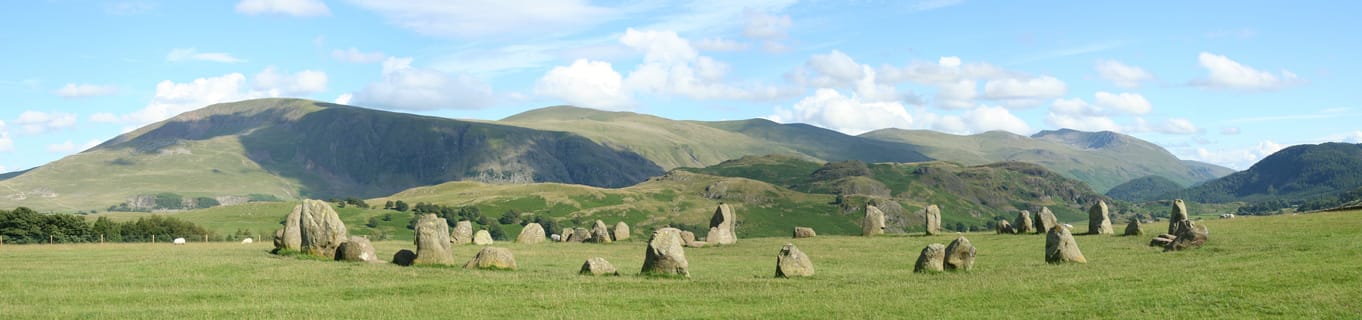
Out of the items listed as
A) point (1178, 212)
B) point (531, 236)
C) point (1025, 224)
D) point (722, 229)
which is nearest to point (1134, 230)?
point (1178, 212)

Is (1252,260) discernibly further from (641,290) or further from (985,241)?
(985,241)

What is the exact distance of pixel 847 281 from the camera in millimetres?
35125

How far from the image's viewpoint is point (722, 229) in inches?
2724

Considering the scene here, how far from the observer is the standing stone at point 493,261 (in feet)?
132

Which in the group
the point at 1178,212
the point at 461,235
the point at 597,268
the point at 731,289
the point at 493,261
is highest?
the point at 1178,212

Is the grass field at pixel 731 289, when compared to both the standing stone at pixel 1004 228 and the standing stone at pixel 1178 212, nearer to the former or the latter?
the standing stone at pixel 1178 212

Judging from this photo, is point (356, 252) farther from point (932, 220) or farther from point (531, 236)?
point (932, 220)

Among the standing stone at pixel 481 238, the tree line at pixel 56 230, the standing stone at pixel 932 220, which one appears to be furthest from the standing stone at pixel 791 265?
the tree line at pixel 56 230

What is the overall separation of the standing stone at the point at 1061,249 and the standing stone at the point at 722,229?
28.5 metres

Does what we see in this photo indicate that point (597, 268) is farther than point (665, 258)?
Yes

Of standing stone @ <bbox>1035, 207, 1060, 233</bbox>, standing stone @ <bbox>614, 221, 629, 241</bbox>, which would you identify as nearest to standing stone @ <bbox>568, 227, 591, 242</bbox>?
Result: standing stone @ <bbox>614, 221, 629, 241</bbox>

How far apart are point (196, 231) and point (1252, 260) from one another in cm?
9448

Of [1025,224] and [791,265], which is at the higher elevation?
[1025,224]

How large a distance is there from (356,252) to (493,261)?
8.90m
